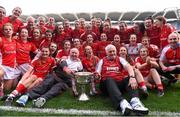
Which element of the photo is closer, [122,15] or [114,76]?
[114,76]

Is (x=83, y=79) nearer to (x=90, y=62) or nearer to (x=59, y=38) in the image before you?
(x=90, y=62)

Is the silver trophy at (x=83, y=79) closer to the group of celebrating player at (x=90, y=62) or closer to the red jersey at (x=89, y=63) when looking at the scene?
the group of celebrating player at (x=90, y=62)

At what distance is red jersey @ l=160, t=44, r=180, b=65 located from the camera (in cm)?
834

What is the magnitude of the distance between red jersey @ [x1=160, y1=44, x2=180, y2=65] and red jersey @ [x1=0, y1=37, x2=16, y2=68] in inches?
144

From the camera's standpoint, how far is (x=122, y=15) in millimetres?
39500

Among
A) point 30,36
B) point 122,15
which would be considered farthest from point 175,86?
point 122,15

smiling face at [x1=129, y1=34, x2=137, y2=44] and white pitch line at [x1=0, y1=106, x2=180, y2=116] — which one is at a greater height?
smiling face at [x1=129, y1=34, x2=137, y2=44]

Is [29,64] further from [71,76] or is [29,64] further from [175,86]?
[175,86]

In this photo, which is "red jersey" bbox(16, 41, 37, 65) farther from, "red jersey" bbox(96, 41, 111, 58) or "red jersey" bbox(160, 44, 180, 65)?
"red jersey" bbox(160, 44, 180, 65)

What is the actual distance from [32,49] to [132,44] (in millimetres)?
2733

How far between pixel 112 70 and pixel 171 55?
176 cm

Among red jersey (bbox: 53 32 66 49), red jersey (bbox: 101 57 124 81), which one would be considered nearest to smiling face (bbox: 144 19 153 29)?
red jersey (bbox: 53 32 66 49)

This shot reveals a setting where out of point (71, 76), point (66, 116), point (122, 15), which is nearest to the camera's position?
point (66, 116)

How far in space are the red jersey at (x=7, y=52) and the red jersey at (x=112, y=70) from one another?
2.46m
